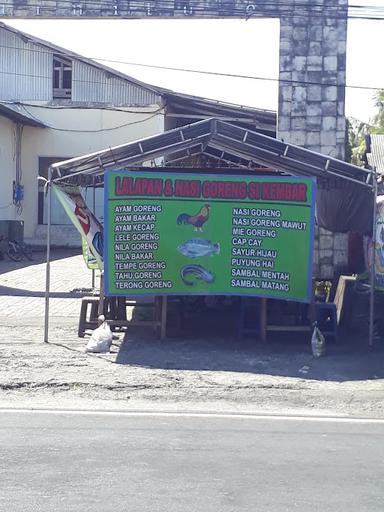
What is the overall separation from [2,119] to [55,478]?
85.6ft

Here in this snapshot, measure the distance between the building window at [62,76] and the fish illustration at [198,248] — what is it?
20.6 m

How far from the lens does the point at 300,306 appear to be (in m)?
13.6

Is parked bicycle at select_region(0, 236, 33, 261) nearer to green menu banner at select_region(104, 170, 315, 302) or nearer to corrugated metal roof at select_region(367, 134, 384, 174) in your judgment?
corrugated metal roof at select_region(367, 134, 384, 174)

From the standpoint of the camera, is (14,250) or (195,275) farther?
(14,250)

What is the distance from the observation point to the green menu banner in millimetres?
12672

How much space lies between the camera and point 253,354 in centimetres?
1231

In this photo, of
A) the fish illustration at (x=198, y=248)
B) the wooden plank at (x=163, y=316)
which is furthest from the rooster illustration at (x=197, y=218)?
the wooden plank at (x=163, y=316)

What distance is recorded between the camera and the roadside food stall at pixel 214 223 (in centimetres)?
1267

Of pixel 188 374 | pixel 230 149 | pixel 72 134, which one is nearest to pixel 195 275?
pixel 230 149

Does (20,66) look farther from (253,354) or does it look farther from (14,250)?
(253,354)

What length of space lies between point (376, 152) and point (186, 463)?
71.6 feet

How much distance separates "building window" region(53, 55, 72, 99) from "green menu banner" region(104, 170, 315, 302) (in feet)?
66.9

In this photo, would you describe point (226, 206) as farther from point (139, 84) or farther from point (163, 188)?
point (139, 84)

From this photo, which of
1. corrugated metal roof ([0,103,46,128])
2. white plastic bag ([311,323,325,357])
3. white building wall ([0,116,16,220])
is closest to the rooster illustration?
white plastic bag ([311,323,325,357])
